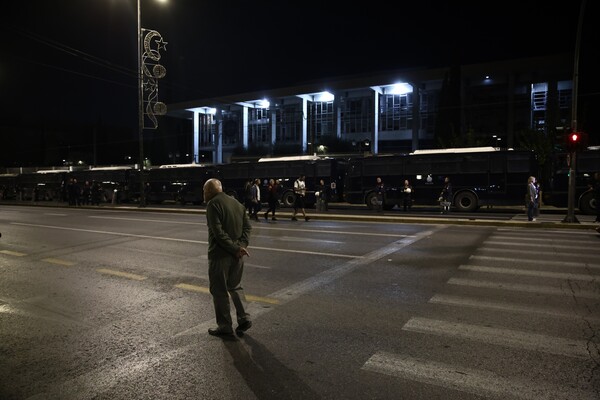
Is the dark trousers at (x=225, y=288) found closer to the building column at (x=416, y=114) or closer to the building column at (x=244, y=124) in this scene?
the building column at (x=416, y=114)

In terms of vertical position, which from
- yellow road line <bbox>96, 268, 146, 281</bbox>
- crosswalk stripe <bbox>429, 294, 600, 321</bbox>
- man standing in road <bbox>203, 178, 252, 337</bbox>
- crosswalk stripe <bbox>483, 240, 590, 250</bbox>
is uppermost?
man standing in road <bbox>203, 178, 252, 337</bbox>

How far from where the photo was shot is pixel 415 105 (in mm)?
62281

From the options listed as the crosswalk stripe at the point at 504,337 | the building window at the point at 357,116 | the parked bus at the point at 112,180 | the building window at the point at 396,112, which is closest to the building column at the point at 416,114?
the building window at the point at 396,112

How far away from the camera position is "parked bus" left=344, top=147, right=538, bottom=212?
22203 mm

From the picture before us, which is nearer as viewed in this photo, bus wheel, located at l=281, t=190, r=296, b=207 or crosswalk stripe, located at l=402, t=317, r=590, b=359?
crosswalk stripe, located at l=402, t=317, r=590, b=359

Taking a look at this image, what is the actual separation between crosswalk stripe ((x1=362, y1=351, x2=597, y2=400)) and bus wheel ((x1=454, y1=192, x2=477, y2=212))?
2022 centimetres

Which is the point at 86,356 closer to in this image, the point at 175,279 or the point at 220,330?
the point at 220,330

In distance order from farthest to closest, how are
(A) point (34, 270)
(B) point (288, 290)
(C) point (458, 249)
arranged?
(C) point (458, 249), (A) point (34, 270), (B) point (288, 290)

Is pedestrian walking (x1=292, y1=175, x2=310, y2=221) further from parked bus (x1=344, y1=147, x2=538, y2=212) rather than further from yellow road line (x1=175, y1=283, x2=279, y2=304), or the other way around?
yellow road line (x1=175, y1=283, x2=279, y2=304)

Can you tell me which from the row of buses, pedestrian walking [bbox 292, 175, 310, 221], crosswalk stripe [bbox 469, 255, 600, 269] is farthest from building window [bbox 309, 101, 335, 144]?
crosswalk stripe [bbox 469, 255, 600, 269]

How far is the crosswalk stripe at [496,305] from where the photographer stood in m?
5.47

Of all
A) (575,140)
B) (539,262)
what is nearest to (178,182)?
(575,140)

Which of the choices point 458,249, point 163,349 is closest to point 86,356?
point 163,349

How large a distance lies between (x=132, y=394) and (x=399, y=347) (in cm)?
253
